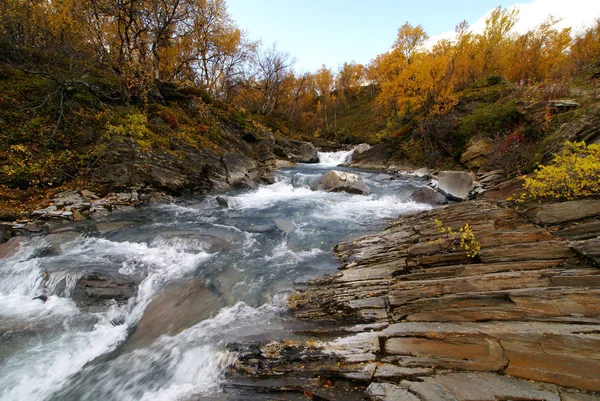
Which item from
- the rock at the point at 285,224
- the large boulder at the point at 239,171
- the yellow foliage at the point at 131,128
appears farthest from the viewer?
the large boulder at the point at 239,171

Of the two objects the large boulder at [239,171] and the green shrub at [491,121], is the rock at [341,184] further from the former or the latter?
the green shrub at [491,121]

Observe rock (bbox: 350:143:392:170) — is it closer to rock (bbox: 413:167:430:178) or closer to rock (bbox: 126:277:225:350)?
rock (bbox: 413:167:430:178)

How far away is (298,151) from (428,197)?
20110 millimetres

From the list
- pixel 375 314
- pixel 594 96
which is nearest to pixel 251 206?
pixel 375 314

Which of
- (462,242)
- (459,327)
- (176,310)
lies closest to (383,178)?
(462,242)

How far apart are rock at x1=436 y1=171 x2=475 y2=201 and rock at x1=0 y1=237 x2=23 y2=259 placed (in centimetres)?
1544

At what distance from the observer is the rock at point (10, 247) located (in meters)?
6.83

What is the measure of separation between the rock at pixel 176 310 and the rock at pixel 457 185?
1090cm

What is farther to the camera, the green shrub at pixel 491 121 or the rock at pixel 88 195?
the green shrub at pixel 491 121

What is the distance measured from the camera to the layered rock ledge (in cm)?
280

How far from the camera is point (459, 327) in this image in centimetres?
355

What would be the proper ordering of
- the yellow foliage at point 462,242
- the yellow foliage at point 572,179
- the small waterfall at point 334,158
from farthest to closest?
the small waterfall at point 334,158, the yellow foliage at point 572,179, the yellow foliage at point 462,242

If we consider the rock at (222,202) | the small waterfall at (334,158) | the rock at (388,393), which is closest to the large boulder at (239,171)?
the rock at (222,202)

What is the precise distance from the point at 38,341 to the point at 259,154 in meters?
20.1
